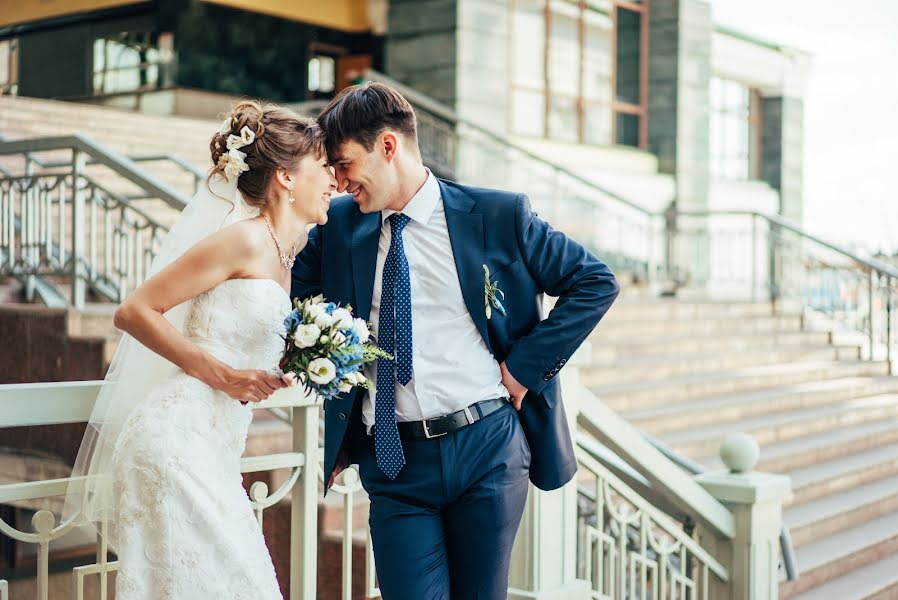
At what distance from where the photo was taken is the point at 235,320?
275 cm

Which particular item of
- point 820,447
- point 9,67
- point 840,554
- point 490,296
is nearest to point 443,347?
point 490,296

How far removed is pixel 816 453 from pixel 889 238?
73.2 ft

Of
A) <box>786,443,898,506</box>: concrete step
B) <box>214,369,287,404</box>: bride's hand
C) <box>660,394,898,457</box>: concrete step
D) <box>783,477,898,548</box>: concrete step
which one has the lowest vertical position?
<box>783,477,898,548</box>: concrete step

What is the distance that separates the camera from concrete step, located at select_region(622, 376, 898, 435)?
8602mm

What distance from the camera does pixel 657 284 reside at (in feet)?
45.2

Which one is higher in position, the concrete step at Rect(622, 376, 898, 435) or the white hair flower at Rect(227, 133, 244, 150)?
the white hair flower at Rect(227, 133, 244, 150)

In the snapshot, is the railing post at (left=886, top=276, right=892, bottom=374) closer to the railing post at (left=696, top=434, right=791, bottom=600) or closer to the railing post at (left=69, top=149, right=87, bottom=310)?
the railing post at (left=696, top=434, right=791, bottom=600)

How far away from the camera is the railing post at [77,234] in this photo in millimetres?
7037

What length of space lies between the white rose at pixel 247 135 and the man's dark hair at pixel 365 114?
21cm

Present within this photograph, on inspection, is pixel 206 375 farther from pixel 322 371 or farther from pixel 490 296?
pixel 490 296

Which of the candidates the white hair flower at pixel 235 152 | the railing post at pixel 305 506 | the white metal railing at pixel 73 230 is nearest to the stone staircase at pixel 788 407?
the white metal railing at pixel 73 230

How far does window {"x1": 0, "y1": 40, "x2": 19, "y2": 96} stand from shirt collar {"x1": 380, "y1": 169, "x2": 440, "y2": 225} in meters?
20.1

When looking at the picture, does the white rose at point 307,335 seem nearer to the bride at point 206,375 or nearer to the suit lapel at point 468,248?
the bride at point 206,375

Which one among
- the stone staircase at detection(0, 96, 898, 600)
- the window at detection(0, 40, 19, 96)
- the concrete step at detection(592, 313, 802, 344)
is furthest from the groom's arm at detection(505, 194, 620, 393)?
the window at detection(0, 40, 19, 96)
